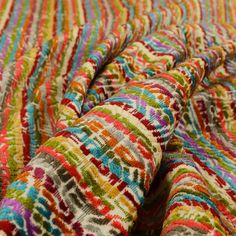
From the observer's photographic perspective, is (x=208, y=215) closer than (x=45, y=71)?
Yes

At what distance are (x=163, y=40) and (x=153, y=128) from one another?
1.18 ft

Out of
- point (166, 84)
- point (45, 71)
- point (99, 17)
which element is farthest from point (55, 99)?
point (99, 17)

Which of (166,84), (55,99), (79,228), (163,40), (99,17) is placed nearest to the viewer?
(79,228)

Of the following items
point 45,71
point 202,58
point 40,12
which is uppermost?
point 40,12

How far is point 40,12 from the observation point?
114 cm

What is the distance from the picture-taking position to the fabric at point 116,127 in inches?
18.7

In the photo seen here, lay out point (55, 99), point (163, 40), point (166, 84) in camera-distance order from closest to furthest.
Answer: point (166, 84), point (55, 99), point (163, 40)

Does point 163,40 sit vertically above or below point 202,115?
above

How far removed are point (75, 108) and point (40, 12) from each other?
57 centimetres

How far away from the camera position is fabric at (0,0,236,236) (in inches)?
18.7

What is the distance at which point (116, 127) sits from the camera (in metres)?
0.54

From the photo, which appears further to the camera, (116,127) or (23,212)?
(116,127)

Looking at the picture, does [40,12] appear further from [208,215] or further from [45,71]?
[208,215]

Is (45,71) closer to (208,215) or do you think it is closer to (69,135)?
(69,135)
